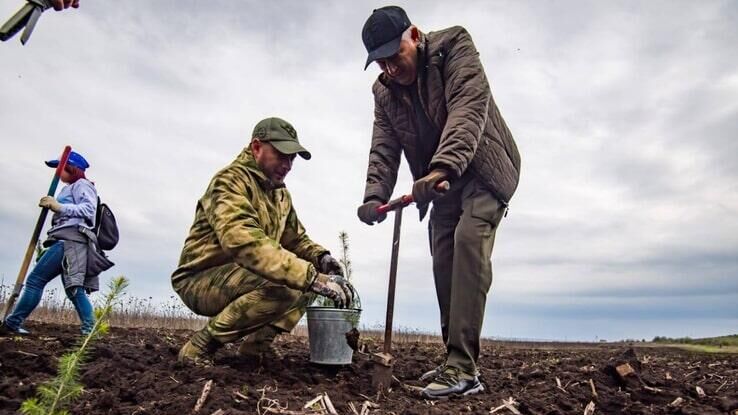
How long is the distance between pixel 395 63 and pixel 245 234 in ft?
4.71

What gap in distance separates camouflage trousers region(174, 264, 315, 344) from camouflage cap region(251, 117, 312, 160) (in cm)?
83

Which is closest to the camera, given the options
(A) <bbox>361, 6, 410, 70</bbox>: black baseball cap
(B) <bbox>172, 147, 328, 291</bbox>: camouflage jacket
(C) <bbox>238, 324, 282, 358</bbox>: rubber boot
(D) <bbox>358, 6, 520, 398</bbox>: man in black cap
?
(B) <bbox>172, 147, 328, 291</bbox>: camouflage jacket

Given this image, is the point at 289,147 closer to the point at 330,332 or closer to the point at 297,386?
the point at 330,332

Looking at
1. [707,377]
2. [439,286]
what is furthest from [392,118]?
[707,377]

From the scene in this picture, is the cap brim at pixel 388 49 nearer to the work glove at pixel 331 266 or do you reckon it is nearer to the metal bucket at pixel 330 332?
the work glove at pixel 331 266

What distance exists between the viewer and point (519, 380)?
162 inches

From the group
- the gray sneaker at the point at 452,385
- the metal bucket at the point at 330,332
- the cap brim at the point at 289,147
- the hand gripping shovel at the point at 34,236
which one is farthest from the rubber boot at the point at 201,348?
the hand gripping shovel at the point at 34,236

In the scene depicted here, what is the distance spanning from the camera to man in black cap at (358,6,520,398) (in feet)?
11.4

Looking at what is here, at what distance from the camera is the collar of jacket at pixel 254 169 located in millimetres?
3814

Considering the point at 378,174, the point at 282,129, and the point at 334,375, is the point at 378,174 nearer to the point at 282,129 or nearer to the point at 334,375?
the point at 282,129

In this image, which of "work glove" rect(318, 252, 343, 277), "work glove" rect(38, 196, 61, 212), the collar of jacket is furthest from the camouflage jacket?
"work glove" rect(38, 196, 61, 212)

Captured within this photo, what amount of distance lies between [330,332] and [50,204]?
3.19 m

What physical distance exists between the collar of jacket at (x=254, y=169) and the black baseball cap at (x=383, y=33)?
0.99 metres

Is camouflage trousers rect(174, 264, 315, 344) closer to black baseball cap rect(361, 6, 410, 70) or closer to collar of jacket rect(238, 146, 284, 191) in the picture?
collar of jacket rect(238, 146, 284, 191)
